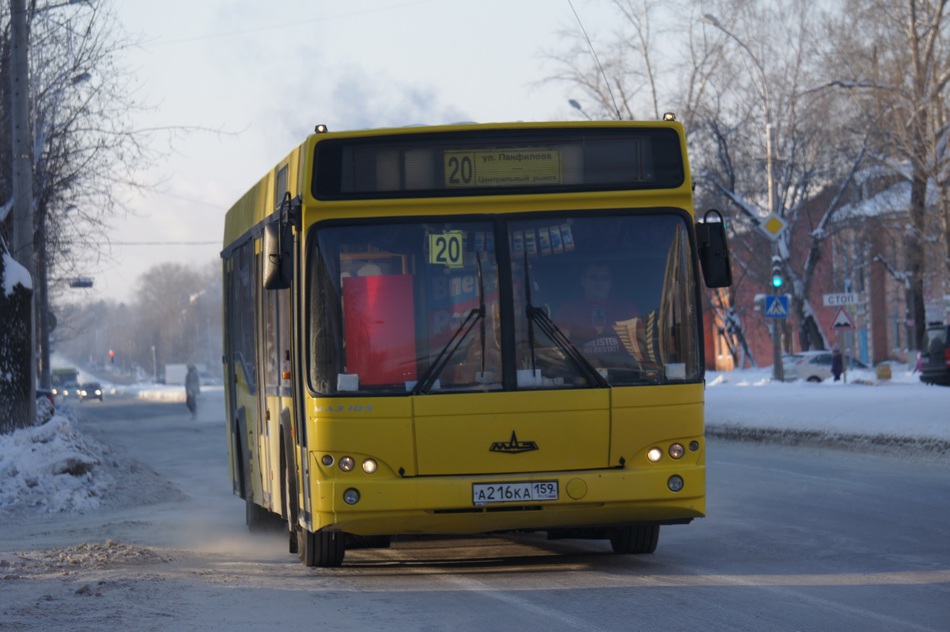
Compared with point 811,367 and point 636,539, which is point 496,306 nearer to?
point 636,539

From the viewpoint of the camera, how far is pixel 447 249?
30.2ft

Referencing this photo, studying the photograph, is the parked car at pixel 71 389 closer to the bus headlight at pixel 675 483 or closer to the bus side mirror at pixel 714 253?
the bus side mirror at pixel 714 253

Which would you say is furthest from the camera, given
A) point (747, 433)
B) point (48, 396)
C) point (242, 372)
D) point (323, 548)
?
point (48, 396)

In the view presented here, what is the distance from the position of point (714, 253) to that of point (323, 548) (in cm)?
331

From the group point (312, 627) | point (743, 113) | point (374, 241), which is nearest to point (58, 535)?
point (374, 241)

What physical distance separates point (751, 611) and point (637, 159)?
317cm

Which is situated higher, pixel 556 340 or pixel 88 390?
pixel 556 340

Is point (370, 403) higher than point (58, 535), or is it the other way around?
point (370, 403)

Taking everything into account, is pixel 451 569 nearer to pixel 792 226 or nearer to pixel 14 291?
pixel 14 291

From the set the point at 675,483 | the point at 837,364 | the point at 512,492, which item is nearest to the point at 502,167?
the point at 512,492

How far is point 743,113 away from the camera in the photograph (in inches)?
1989

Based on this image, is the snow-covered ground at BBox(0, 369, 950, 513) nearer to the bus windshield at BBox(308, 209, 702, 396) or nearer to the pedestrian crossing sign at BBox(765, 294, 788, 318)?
the pedestrian crossing sign at BBox(765, 294, 788, 318)

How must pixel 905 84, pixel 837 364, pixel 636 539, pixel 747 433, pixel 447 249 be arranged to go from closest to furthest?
pixel 447 249, pixel 636 539, pixel 747 433, pixel 905 84, pixel 837 364

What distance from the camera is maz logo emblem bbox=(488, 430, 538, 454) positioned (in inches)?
355
